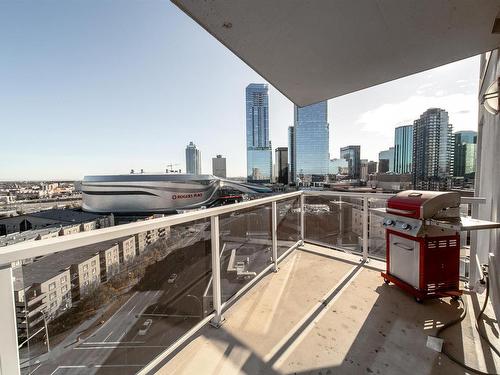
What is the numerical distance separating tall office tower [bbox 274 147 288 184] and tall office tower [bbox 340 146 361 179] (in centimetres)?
1223

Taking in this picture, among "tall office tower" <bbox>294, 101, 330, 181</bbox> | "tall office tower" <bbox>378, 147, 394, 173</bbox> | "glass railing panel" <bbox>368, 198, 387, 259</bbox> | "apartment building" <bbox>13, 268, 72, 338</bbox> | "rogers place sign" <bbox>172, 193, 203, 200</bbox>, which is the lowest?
"rogers place sign" <bbox>172, 193, 203, 200</bbox>

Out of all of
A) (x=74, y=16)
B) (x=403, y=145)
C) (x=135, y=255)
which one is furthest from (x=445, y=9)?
(x=403, y=145)

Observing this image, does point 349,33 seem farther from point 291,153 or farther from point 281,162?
point 281,162

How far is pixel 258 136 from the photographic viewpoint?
3747 centimetres

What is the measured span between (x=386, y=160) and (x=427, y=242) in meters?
18.9

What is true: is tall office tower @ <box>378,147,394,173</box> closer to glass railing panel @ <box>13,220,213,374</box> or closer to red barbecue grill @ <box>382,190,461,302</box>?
red barbecue grill @ <box>382,190,461,302</box>

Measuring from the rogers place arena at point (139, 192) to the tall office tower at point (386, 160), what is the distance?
740 inches

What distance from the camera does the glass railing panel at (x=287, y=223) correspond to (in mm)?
2803

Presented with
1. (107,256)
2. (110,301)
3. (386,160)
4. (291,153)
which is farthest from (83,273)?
(291,153)

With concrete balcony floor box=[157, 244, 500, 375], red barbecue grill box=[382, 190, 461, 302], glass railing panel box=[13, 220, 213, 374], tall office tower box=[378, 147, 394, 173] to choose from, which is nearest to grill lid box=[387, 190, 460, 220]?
red barbecue grill box=[382, 190, 461, 302]

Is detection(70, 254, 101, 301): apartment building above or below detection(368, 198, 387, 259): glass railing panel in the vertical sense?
above

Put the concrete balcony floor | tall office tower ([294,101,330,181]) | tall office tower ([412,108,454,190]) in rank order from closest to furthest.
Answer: the concrete balcony floor
tall office tower ([412,108,454,190])
tall office tower ([294,101,330,181])

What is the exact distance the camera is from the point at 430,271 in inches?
72.7

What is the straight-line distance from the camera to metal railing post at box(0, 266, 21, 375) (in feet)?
2.19
